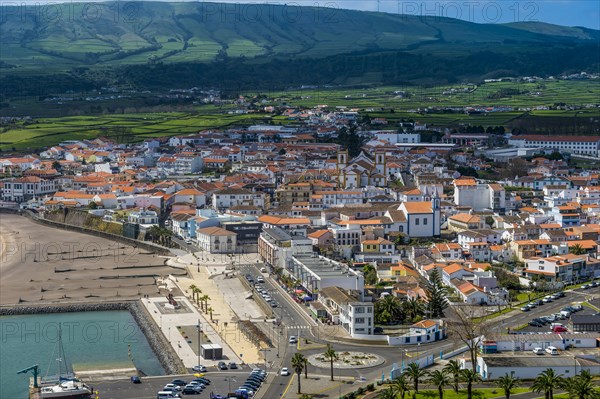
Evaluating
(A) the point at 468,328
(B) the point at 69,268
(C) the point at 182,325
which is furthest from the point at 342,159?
(A) the point at 468,328

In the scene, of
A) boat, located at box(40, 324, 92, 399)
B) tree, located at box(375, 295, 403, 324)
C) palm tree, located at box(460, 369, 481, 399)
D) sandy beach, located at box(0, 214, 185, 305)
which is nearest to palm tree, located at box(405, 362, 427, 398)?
palm tree, located at box(460, 369, 481, 399)

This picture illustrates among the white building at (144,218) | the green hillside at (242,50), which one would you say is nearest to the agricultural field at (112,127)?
the green hillside at (242,50)

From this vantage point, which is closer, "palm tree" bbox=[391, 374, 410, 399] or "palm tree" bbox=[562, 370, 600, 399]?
"palm tree" bbox=[562, 370, 600, 399]

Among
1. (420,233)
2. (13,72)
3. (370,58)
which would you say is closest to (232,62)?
(370,58)

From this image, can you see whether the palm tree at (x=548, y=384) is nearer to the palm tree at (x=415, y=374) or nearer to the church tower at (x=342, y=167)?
the palm tree at (x=415, y=374)

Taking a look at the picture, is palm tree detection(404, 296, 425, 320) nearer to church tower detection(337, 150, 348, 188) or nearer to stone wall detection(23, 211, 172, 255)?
stone wall detection(23, 211, 172, 255)

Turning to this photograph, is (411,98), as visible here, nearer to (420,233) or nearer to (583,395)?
(420,233)
